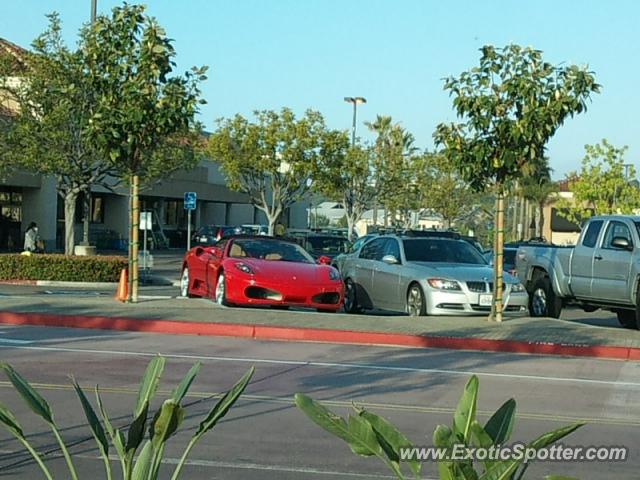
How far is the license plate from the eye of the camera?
17.2 m

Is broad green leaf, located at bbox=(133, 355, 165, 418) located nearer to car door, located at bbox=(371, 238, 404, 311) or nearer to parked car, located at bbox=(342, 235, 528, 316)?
parked car, located at bbox=(342, 235, 528, 316)

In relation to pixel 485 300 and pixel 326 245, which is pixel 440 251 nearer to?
pixel 485 300

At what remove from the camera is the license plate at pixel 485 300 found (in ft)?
56.4

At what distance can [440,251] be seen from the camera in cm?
1878

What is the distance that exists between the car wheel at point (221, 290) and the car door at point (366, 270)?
3.12 metres

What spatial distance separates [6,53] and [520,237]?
41490 millimetres

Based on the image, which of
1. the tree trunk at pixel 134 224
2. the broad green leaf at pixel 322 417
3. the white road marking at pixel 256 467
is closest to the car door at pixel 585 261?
the tree trunk at pixel 134 224

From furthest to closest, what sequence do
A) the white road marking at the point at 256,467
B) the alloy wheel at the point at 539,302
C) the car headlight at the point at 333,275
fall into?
1. the alloy wheel at the point at 539,302
2. the car headlight at the point at 333,275
3. the white road marking at the point at 256,467

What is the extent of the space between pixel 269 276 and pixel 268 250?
1325mm

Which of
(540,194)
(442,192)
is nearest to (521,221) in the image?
(540,194)

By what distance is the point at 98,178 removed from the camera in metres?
33.6

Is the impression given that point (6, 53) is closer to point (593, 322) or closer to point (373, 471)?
point (593, 322)

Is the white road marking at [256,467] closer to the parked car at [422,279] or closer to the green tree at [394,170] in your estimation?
the parked car at [422,279]

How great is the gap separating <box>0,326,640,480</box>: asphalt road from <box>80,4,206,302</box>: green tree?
153 inches
